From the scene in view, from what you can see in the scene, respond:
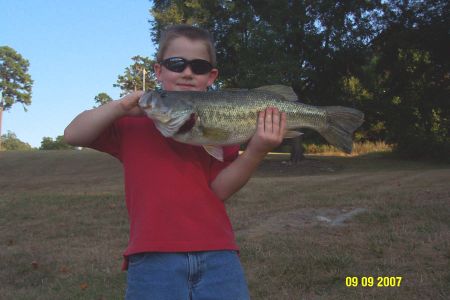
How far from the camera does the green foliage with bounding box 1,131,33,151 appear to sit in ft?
287

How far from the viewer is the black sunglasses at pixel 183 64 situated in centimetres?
263

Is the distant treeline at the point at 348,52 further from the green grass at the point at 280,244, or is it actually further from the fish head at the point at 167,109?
the fish head at the point at 167,109

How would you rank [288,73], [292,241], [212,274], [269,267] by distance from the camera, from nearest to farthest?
[212,274] → [269,267] → [292,241] → [288,73]

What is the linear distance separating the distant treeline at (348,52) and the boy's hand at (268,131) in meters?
20.1

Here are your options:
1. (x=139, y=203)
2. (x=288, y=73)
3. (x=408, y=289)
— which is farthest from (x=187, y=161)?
(x=288, y=73)

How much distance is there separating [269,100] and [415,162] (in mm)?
25520

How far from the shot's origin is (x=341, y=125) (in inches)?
110

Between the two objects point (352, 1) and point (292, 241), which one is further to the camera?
point (352, 1)

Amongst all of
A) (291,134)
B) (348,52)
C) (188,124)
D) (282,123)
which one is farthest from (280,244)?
(348,52)

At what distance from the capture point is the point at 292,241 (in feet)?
21.0

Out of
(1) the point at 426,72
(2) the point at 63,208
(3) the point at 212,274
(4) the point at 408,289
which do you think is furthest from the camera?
(1) the point at 426,72

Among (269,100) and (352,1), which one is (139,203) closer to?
(269,100)

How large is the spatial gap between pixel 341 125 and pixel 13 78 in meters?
82.9

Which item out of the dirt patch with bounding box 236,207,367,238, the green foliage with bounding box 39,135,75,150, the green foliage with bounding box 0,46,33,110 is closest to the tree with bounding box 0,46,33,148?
the green foliage with bounding box 0,46,33,110
